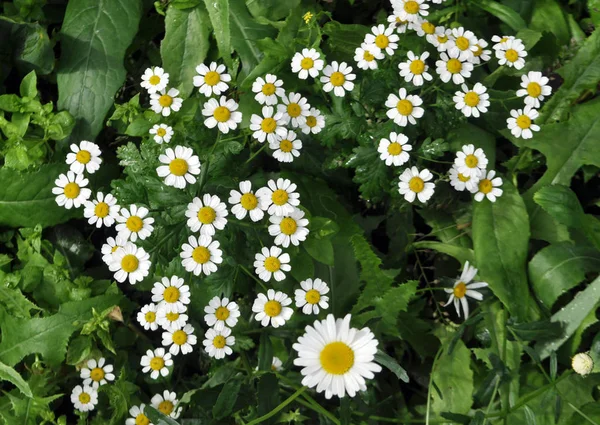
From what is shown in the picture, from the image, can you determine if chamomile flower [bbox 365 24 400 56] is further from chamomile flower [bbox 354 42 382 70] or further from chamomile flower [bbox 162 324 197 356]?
chamomile flower [bbox 162 324 197 356]

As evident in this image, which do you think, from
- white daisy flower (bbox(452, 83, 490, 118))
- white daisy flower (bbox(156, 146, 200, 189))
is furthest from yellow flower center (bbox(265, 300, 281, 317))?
white daisy flower (bbox(452, 83, 490, 118))

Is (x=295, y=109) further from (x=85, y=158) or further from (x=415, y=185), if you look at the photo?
(x=85, y=158)

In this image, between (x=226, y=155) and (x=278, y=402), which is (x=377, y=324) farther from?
(x=226, y=155)

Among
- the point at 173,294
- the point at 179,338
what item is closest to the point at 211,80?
the point at 173,294

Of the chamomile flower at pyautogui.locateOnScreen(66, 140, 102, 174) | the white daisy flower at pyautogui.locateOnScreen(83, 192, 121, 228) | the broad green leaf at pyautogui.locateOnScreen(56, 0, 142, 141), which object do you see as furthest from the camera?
the broad green leaf at pyautogui.locateOnScreen(56, 0, 142, 141)

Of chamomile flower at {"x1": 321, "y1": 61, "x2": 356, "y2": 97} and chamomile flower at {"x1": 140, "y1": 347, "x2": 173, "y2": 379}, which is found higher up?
chamomile flower at {"x1": 321, "y1": 61, "x2": 356, "y2": 97}

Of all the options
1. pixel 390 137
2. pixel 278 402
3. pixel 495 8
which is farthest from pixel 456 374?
pixel 495 8

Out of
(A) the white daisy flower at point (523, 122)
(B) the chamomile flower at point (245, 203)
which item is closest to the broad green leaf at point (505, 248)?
(A) the white daisy flower at point (523, 122)

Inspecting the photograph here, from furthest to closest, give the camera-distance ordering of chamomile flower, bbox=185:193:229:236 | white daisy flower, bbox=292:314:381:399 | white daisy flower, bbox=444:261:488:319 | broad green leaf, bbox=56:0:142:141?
1. broad green leaf, bbox=56:0:142:141
2. white daisy flower, bbox=444:261:488:319
3. chamomile flower, bbox=185:193:229:236
4. white daisy flower, bbox=292:314:381:399

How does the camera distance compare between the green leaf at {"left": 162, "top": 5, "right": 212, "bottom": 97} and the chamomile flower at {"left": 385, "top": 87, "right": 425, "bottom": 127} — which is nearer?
the chamomile flower at {"left": 385, "top": 87, "right": 425, "bottom": 127}
